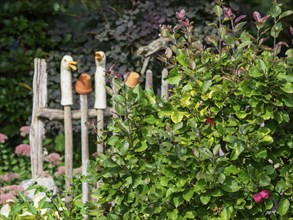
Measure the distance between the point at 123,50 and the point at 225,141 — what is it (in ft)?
9.63

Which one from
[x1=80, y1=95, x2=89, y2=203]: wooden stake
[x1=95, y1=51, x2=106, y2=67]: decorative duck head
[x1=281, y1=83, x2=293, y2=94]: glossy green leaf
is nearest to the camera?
Result: [x1=281, y1=83, x2=293, y2=94]: glossy green leaf

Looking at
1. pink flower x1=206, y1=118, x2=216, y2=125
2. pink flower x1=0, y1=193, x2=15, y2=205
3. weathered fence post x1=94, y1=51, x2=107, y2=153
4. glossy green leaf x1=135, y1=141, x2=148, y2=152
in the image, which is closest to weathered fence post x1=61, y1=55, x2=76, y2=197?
weathered fence post x1=94, y1=51, x2=107, y2=153

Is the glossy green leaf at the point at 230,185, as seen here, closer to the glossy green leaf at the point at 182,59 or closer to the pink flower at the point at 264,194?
the pink flower at the point at 264,194

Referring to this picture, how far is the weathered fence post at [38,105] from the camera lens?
15.7 feet

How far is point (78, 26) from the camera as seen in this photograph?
22.4 feet

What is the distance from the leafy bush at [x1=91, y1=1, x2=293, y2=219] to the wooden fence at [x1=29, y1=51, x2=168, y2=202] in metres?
1.15

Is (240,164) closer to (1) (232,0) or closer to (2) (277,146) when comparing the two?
(2) (277,146)

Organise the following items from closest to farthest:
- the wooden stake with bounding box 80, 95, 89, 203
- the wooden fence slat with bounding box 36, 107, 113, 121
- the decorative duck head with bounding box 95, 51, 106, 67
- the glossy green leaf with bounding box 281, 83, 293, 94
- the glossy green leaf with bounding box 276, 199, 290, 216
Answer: the glossy green leaf with bounding box 281, 83, 293, 94
the glossy green leaf with bounding box 276, 199, 290, 216
the decorative duck head with bounding box 95, 51, 106, 67
the wooden stake with bounding box 80, 95, 89, 203
the wooden fence slat with bounding box 36, 107, 113, 121

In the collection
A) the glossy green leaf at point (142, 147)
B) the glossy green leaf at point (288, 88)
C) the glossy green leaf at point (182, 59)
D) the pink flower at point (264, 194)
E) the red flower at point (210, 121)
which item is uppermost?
the glossy green leaf at point (182, 59)

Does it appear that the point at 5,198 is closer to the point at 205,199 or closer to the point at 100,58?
the point at 100,58

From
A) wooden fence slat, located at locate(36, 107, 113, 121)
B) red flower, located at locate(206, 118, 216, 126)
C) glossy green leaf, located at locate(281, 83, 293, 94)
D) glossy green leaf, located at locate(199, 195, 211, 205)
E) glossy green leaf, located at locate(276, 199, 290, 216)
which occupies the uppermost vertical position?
glossy green leaf, located at locate(281, 83, 293, 94)

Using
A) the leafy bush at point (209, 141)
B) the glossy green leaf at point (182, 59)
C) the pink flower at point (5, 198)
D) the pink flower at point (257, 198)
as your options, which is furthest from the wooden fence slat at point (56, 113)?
the pink flower at point (257, 198)

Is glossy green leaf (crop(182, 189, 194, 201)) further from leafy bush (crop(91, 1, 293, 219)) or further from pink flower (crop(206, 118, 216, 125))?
pink flower (crop(206, 118, 216, 125))

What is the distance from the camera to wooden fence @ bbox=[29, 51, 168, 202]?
4.57 m
